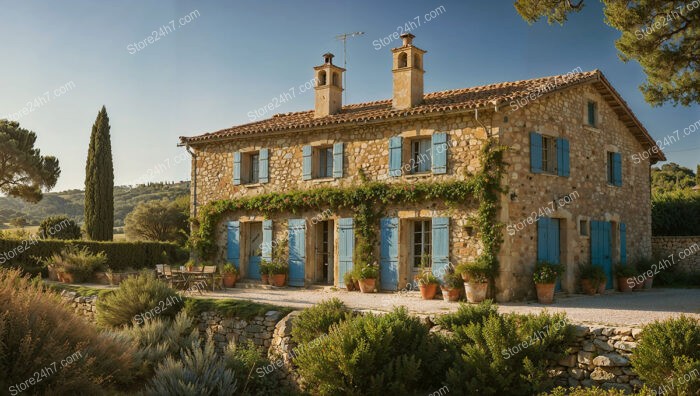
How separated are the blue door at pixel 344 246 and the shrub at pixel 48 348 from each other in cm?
778

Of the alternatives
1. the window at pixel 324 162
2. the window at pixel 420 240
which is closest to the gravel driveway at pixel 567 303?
the window at pixel 420 240

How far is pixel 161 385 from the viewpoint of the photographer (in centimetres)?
796

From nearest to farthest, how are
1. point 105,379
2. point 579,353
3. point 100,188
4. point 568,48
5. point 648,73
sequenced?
point 105,379 < point 579,353 < point 648,73 < point 568,48 < point 100,188

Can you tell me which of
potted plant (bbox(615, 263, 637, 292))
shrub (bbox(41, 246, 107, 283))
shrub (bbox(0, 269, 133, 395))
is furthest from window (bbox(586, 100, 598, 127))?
shrub (bbox(41, 246, 107, 283))

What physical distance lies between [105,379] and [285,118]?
41.4 ft

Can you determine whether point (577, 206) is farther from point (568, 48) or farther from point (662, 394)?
point (662, 394)

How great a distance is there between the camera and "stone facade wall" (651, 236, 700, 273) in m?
18.6

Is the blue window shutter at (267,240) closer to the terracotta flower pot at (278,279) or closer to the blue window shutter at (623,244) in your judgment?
the terracotta flower pot at (278,279)

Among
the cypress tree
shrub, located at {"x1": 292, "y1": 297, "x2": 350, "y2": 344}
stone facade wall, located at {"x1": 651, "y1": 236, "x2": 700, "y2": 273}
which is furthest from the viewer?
the cypress tree

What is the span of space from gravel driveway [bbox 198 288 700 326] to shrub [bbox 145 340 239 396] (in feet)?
9.56

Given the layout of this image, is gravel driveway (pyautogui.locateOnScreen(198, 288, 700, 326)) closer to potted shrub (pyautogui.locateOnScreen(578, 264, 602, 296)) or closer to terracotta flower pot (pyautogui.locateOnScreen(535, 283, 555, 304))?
terracotta flower pot (pyautogui.locateOnScreen(535, 283, 555, 304))

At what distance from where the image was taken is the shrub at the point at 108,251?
17.1 metres

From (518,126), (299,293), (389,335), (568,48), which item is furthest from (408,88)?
(389,335)

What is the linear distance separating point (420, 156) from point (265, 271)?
509 centimetres
